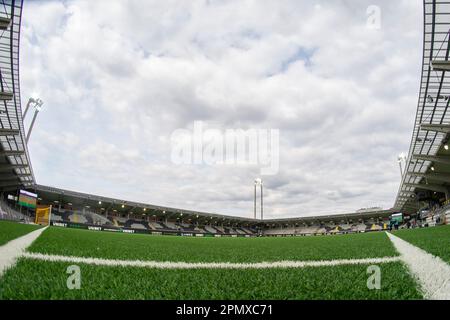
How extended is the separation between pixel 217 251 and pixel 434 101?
2045 centimetres

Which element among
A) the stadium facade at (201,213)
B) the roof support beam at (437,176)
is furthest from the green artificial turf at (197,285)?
the roof support beam at (437,176)

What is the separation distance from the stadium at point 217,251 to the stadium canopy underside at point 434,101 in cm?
7

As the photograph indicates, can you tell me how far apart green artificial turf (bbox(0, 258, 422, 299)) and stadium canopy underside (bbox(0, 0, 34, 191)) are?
14877 mm

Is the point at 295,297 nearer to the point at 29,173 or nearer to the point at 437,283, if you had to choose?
the point at 437,283

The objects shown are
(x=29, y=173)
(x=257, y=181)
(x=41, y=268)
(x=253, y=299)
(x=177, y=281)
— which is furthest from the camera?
(x=257, y=181)

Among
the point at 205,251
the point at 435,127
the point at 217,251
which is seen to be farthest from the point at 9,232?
the point at 435,127

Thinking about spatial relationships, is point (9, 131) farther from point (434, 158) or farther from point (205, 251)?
point (434, 158)

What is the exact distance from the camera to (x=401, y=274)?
240cm

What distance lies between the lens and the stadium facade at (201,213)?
47.6 ft

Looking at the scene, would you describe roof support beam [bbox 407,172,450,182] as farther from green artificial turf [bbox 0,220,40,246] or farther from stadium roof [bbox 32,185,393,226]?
green artificial turf [bbox 0,220,40,246]

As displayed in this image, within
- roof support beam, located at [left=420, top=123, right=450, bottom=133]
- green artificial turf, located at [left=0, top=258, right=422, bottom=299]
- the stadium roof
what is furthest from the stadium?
the stadium roof

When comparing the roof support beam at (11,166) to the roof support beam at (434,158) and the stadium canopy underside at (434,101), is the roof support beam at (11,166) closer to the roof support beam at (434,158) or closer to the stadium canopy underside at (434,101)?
the stadium canopy underside at (434,101)

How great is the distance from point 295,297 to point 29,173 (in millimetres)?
40915
